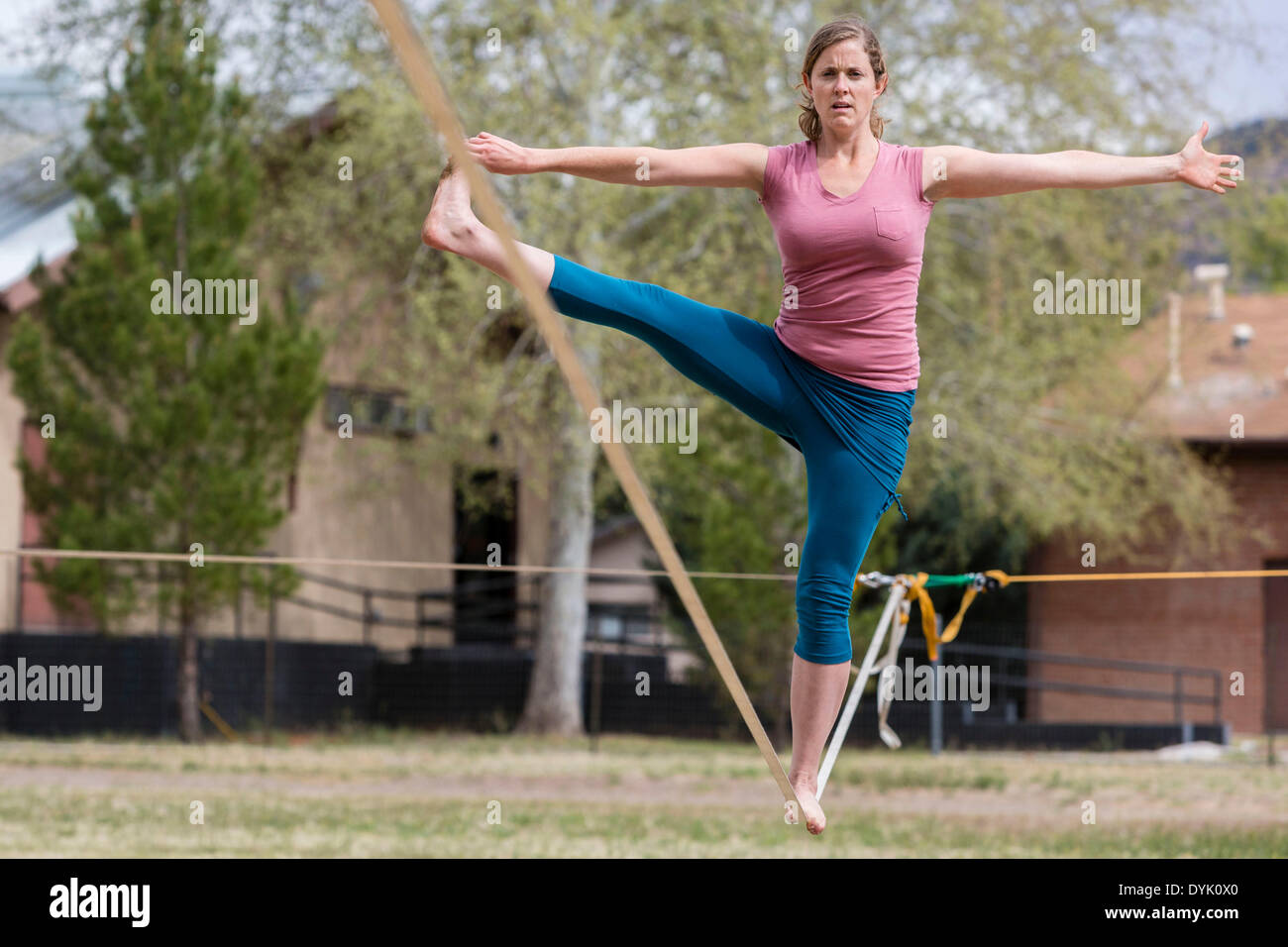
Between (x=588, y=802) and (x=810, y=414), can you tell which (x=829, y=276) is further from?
(x=588, y=802)

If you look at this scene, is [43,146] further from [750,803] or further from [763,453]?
[750,803]

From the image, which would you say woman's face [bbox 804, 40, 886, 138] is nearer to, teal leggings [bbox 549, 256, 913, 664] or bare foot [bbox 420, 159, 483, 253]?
teal leggings [bbox 549, 256, 913, 664]

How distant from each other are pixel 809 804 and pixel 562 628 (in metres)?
10.5

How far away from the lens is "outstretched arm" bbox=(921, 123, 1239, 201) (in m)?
3.00

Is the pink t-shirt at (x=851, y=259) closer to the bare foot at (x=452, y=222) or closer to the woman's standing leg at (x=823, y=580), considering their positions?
the woman's standing leg at (x=823, y=580)

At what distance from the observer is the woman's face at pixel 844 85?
321 cm

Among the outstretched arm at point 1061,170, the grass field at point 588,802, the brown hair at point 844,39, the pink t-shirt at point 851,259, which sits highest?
the brown hair at point 844,39

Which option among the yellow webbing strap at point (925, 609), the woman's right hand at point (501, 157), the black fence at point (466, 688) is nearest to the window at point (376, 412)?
the black fence at point (466, 688)

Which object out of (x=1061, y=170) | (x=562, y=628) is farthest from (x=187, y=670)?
(x=1061, y=170)

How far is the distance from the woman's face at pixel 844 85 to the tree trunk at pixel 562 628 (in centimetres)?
1046

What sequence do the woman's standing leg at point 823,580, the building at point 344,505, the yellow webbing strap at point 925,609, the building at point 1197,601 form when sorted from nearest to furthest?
1. the woman's standing leg at point 823,580
2. the yellow webbing strap at point 925,609
3. the building at point 344,505
4. the building at point 1197,601

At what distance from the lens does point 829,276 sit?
325 centimetres

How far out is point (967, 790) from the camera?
9.55 m

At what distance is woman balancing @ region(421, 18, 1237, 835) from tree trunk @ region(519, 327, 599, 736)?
33.7 ft
